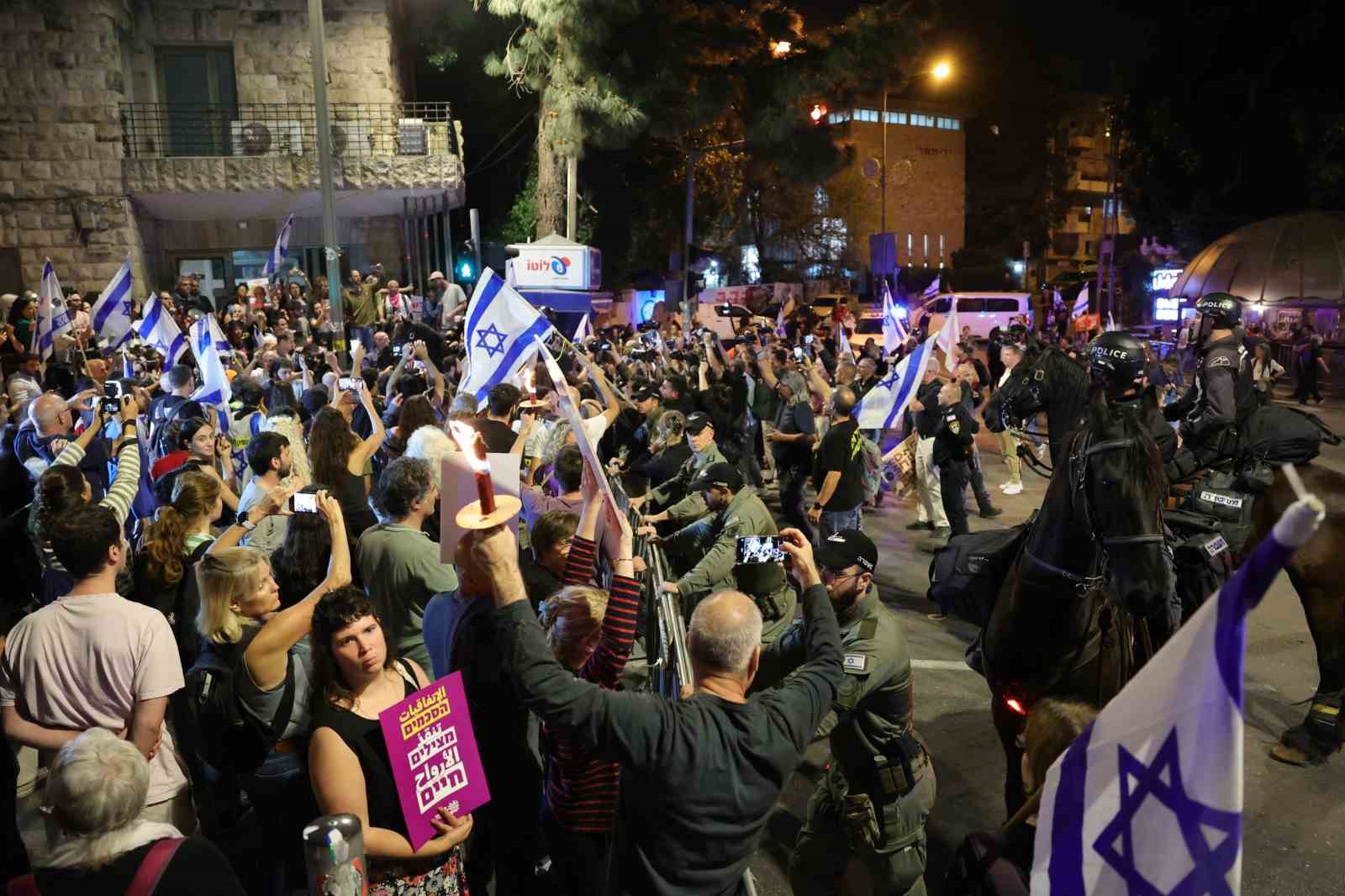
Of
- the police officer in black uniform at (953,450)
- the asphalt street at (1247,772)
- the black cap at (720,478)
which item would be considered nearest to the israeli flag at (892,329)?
the police officer in black uniform at (953,450)

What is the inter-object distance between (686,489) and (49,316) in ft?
26.9

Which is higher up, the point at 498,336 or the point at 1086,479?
the point at 498,336

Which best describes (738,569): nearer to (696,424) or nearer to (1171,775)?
(696,424)

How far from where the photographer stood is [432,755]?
3.09 m

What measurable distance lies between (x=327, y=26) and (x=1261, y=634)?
2312 cm

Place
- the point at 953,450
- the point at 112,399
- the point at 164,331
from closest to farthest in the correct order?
the point at 112,399 → the point at 953,450 → the point at 164,331

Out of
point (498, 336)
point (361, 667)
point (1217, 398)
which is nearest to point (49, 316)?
point (498, 336)

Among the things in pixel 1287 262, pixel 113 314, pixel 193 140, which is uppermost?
pixel 193 140

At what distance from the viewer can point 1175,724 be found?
1.77m

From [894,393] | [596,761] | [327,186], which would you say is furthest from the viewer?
[327,186]

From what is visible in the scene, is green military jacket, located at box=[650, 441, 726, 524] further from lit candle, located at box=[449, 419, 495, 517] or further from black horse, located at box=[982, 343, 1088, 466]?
lit candle, located at box=[449, 419, 495, 517]

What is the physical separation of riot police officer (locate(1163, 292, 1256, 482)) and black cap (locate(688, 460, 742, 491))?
298 cm

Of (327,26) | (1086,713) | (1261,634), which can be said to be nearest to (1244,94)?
(327,26)

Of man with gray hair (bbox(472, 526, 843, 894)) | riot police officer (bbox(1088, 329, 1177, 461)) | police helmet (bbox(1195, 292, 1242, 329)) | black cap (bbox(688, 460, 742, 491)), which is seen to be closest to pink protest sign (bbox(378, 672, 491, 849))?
man with gray hair (bbox(472, 526, 843, 894))
